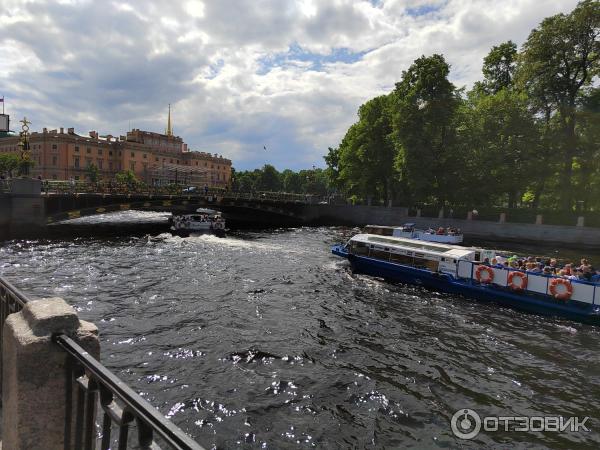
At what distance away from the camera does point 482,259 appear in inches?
968

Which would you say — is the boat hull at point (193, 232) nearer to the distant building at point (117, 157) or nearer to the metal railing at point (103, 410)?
the distant building at point (117, 157)

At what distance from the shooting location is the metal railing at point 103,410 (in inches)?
97.7

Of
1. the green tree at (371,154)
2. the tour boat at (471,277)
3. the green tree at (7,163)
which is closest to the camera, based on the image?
the tour boat at (471,277)

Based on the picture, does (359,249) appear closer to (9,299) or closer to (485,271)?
(485,271)

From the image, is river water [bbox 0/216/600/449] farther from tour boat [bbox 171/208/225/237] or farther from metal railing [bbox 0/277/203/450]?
tour boat [bbox 171/208/225/237]

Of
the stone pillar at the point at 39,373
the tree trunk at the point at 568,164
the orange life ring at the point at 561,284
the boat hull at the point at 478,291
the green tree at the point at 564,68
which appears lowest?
the boat hull at the point at 478,291

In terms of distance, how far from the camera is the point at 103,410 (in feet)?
10.1

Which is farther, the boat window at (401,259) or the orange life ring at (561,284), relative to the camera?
the boat window at (401,259)

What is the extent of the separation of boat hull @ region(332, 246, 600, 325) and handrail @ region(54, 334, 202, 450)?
21801mm

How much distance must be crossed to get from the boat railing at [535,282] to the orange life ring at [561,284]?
0.12m

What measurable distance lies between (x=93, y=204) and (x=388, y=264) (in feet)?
103

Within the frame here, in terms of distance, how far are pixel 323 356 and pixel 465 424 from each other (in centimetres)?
501

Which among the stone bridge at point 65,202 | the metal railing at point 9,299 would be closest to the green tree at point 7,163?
the stone bridge at point 65,202

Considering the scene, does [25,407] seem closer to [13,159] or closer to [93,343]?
[93,343]
